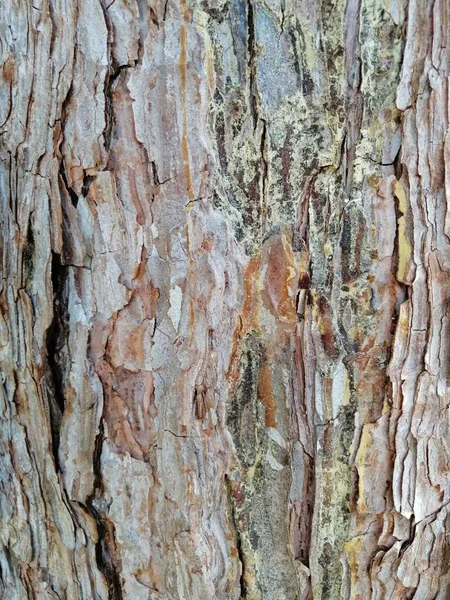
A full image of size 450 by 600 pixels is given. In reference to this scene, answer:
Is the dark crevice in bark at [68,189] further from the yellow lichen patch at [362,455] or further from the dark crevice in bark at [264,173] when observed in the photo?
the yellow lichen patch at [362,455]

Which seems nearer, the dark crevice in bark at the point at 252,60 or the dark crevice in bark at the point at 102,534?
the dark crevice in bark at the point at 252,60

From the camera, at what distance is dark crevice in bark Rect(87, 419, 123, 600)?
73 cm

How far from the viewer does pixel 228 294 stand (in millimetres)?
666

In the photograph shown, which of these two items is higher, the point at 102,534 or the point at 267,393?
the point at 267,393

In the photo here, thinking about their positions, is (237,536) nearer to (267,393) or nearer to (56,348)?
(267,393)

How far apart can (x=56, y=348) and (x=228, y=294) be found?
0.80 feet

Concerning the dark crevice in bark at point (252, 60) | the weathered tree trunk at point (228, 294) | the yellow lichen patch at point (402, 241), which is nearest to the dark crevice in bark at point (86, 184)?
the weathered tree trunk at point (228, 294)

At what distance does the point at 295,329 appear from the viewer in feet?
2.23

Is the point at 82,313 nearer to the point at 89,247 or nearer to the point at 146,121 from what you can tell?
the point at 89,247

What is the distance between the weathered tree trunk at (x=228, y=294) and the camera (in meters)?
0.63

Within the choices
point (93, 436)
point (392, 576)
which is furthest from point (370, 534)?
point (93, 436)

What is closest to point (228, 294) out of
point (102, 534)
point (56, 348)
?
point (56, 348)

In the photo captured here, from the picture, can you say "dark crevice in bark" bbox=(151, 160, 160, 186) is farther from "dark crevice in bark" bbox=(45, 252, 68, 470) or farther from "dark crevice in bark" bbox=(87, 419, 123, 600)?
"dark crevice in bark" bbox=(87, 419, 123, 600)

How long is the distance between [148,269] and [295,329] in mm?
196
